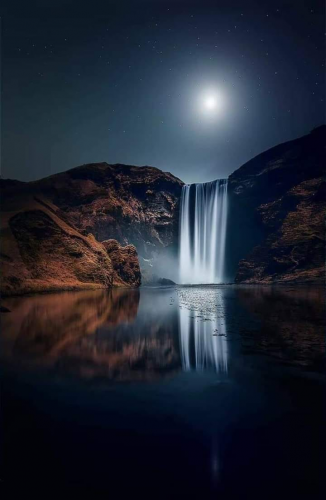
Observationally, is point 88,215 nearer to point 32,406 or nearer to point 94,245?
point 94,245

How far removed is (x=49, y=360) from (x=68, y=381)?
1678 mm

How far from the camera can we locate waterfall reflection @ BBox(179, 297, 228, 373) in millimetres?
6789

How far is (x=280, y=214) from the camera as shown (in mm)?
81000

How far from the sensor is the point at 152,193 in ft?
306

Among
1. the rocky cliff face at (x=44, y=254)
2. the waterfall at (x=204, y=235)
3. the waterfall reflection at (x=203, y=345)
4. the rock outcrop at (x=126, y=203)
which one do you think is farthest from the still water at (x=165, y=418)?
the waterfall at (x=204, y=235)

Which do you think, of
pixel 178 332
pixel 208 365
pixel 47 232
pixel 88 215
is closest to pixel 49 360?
pixel 208 365

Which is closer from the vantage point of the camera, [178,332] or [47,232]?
[178,332]

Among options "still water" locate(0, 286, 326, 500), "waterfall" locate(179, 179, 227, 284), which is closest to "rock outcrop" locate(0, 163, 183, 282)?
"waterfall" locate(179, 179, 227, 284)

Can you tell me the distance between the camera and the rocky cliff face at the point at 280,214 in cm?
7044

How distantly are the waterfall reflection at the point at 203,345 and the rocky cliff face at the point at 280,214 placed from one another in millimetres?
62549

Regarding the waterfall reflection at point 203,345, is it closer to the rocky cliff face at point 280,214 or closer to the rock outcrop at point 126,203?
the rocky cliff face at point 280,214

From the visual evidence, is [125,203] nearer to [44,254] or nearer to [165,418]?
[44,254]

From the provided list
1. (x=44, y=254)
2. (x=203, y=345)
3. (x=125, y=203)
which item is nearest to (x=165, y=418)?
(x=203, y=345)

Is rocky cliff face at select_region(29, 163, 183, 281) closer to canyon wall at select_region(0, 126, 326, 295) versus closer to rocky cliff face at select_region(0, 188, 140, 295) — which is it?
canyon wall at select_region(0, 126, 326, 295)
